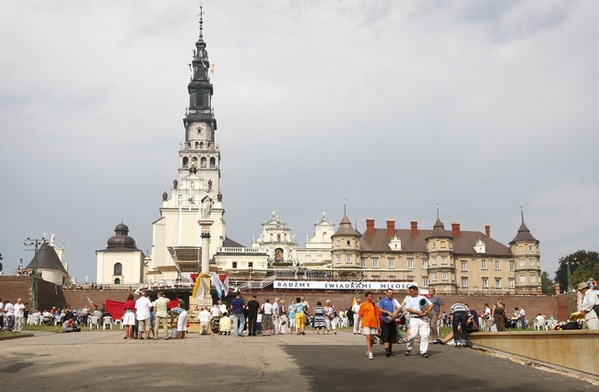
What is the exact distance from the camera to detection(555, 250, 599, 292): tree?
96631 millimetres

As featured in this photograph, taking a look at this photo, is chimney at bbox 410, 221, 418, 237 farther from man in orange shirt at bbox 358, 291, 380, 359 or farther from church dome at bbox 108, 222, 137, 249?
man in orange shirt at bbox 358, 291, 380, 359

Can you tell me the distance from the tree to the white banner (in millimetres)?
29670

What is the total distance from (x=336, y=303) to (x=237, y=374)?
212 feet

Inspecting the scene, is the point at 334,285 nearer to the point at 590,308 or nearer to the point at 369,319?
the point at 369,319

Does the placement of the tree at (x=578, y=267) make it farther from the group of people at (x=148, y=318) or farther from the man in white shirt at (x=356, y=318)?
the group of people at (x=148, y=318)

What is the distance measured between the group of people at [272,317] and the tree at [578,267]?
7327 centimetres

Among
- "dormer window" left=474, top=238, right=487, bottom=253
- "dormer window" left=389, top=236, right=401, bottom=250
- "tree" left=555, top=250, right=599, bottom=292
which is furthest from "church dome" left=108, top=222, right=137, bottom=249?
"tree" left=555, top=250, right=599, bottom=292

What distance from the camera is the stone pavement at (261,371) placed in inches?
472

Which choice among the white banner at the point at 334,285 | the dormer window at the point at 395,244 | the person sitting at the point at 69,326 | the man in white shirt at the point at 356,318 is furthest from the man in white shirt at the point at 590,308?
the dormer window at the point at 395,244

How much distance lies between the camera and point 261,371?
13516 mm

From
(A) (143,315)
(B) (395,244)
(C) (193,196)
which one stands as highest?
(C) (193,196)

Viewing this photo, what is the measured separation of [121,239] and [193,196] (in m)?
11.9

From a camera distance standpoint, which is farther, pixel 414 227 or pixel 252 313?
pixel 414 227

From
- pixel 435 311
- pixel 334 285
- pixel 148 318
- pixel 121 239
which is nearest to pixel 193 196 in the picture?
pixel 121 239
